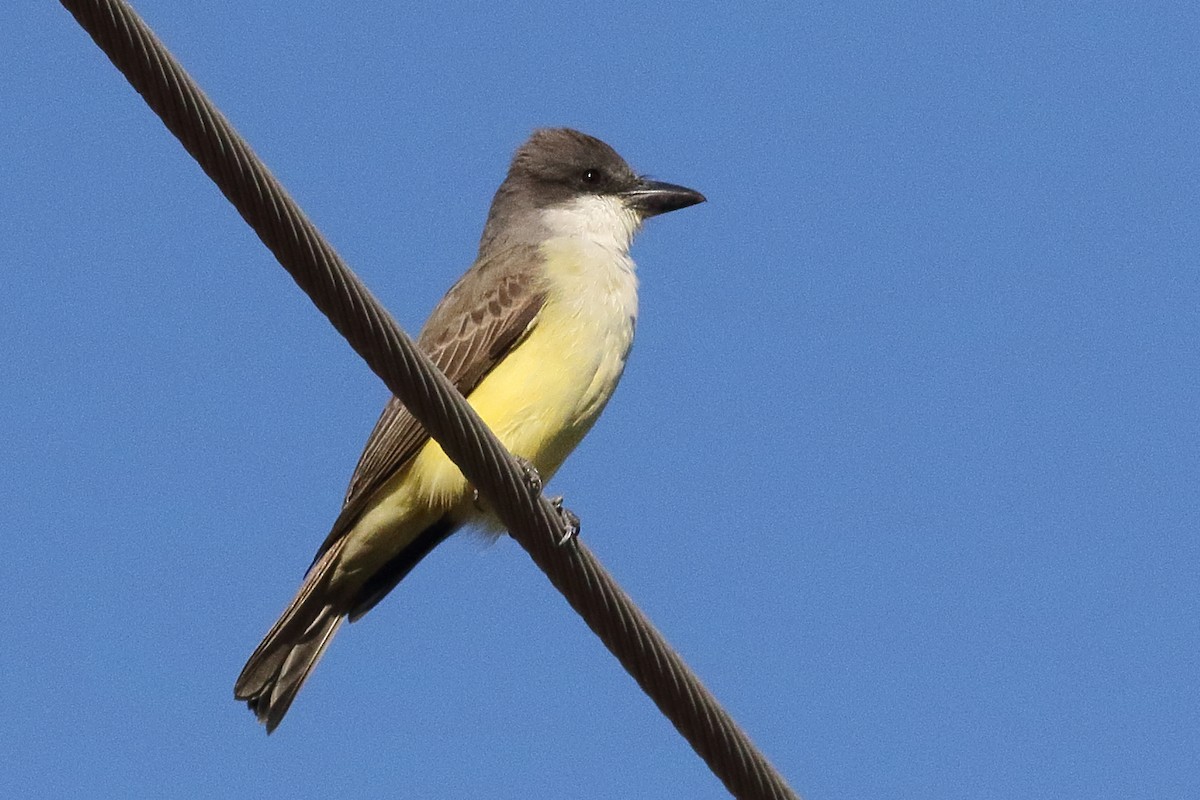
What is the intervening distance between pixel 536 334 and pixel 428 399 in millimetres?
2336

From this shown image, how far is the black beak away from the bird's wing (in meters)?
0.91

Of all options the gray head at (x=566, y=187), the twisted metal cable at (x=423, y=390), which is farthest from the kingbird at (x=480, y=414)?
the twisted metal cable at (x=423, y=390)

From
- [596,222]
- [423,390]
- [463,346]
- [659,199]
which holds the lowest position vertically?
[423,390]

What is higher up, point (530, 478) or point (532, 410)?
point (532, 410)

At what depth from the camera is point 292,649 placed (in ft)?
19.6

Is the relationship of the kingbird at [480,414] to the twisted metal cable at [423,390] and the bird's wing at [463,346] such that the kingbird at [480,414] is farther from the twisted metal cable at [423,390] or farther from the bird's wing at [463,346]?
the twisted metal cable at [423,390]

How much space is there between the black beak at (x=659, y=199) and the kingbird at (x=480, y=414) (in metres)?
0.77

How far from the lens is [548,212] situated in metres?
7.22

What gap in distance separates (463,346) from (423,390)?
2.40 meters

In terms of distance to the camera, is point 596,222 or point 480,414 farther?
point 596,222

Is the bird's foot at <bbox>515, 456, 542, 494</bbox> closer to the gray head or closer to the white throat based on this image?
the white throat

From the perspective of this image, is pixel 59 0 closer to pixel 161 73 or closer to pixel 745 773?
pixel 161 73

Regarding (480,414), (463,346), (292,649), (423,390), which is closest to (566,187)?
(463,346)

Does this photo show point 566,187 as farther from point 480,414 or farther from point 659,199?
point 480,414
